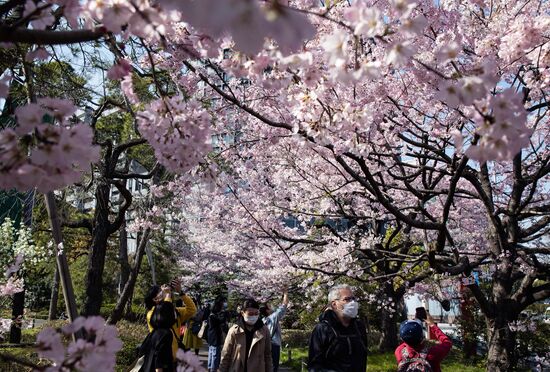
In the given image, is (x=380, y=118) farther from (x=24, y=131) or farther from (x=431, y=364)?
(x=24, y=131)

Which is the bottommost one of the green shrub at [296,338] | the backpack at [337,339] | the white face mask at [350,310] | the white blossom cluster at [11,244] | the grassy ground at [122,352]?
the grassy ground at [122,352]

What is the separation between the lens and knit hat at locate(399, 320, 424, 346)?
4.43 metres

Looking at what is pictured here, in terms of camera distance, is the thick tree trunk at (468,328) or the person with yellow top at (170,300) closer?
the person with yellow top at (170,300)

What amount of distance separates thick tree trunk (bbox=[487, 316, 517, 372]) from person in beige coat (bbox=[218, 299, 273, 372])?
122 inches

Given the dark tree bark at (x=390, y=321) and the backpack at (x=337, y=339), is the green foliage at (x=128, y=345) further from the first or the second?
the dark tree bark at (x=390, y=321)

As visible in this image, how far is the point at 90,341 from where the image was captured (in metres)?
1.83

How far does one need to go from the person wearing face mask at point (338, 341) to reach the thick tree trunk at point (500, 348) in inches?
122

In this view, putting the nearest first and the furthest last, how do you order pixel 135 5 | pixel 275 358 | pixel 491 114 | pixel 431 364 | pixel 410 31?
pixel 135 5
pixel 491 114
pixel 410 31
pixel 431 364
pixel 275 358

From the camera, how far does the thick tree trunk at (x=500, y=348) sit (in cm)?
673

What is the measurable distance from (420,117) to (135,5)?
21.2 ft

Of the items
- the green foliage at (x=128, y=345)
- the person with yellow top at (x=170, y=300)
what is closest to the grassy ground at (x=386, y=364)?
the green foliage at (x=128, y=345)

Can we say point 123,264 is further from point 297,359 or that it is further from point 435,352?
point 435,352

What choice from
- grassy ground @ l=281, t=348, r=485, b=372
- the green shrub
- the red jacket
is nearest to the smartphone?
the red jacket

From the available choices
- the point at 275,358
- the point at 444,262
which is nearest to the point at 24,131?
the point at 444,262
